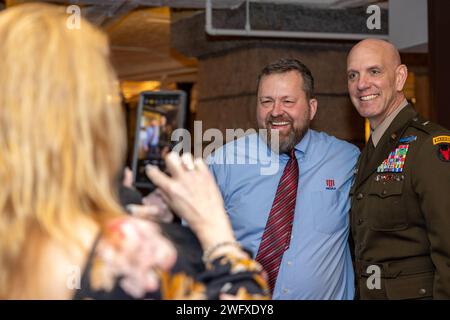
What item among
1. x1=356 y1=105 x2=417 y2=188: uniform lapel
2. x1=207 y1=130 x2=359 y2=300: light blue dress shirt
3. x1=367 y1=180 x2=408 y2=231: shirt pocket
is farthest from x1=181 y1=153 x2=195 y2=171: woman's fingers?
x1=356 y1=105 x2=417 y2=188: uniform lapel

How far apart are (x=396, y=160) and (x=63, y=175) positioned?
1553mm

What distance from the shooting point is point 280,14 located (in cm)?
487

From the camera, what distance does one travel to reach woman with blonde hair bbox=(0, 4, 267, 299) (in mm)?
904

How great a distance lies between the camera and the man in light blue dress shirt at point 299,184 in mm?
2268

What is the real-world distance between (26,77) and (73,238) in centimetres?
22

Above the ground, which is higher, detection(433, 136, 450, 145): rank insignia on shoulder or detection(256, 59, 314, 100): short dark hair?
detection(256, 59, 314, 100): short dark hair

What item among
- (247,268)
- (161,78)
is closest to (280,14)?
(247,268)

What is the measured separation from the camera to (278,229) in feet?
7.51

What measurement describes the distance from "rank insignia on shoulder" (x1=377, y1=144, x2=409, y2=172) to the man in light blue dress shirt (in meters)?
0.19

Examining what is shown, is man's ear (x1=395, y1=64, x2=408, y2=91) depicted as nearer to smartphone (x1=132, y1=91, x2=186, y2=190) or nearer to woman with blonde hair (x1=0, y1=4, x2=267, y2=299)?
smartphone (x1=132, y1=91, x2=186, y2=190)

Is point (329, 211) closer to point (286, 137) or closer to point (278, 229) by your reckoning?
point (278, 229)

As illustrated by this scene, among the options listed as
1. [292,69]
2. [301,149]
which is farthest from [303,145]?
[292,69]

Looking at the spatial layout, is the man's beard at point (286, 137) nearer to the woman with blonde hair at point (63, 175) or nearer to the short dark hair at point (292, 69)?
the short dark hair at point (292, 69)

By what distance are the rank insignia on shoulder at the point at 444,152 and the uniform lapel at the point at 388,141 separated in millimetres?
167
